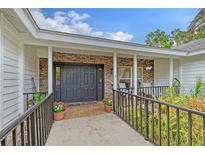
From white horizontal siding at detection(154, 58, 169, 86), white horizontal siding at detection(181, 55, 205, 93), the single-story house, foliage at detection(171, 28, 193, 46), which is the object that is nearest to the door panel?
the single-story house

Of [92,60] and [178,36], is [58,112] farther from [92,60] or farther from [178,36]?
[178,36]

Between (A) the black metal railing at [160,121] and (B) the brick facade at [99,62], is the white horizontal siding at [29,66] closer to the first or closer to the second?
(B) the brick facade at [99,62]

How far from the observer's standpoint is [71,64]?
695 centimetres

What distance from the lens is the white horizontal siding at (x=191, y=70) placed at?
278 inches

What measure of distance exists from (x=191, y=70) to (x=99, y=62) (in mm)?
4528

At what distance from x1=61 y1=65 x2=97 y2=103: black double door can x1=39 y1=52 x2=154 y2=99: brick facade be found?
12.5 inches

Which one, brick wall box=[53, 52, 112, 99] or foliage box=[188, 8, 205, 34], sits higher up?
foliage box=[188, 8, 205, 34]

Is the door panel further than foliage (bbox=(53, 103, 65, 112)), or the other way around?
the door panel

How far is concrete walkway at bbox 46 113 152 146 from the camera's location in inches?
111

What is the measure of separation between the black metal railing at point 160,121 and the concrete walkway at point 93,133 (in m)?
0.23

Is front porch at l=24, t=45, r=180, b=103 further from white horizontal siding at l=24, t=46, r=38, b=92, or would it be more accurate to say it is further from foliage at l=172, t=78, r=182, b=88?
foliage at l=172, t=78, r=182, b=88

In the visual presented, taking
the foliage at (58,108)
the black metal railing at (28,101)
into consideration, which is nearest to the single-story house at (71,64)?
the black metal railing at (28,101)

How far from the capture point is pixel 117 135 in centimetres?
314

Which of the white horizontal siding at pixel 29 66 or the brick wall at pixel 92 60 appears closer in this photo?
the white horizontal siding at pixel 29 66
